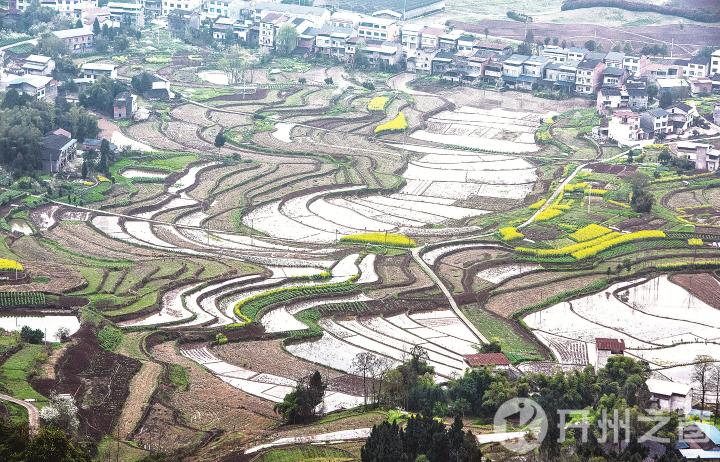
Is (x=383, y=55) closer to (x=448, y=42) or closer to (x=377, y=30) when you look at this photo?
(x=377, y=30)

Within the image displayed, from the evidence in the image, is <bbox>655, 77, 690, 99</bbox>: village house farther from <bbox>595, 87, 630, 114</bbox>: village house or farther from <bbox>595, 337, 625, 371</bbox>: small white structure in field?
<bbox>595, 337, 625, 371</bbox>: small white structure in field

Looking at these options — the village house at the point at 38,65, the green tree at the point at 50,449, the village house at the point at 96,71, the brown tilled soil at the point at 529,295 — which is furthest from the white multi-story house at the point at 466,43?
the green tree at the point at 50,449

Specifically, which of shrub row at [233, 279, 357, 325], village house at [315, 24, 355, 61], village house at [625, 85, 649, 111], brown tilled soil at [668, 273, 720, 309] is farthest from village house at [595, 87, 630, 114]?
shrub row at [233, 279, 357, 325]

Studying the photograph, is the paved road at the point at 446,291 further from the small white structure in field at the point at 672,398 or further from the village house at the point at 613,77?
the village house at the point at 613,77

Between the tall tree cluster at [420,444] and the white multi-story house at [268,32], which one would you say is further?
the white multi-story house at [268,32]

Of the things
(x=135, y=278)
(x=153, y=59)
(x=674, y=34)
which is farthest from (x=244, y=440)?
(x=674, y=34)

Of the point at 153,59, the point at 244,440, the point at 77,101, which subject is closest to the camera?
the point at 244,440

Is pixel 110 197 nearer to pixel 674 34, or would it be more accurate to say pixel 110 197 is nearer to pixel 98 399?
pixel 98 399
